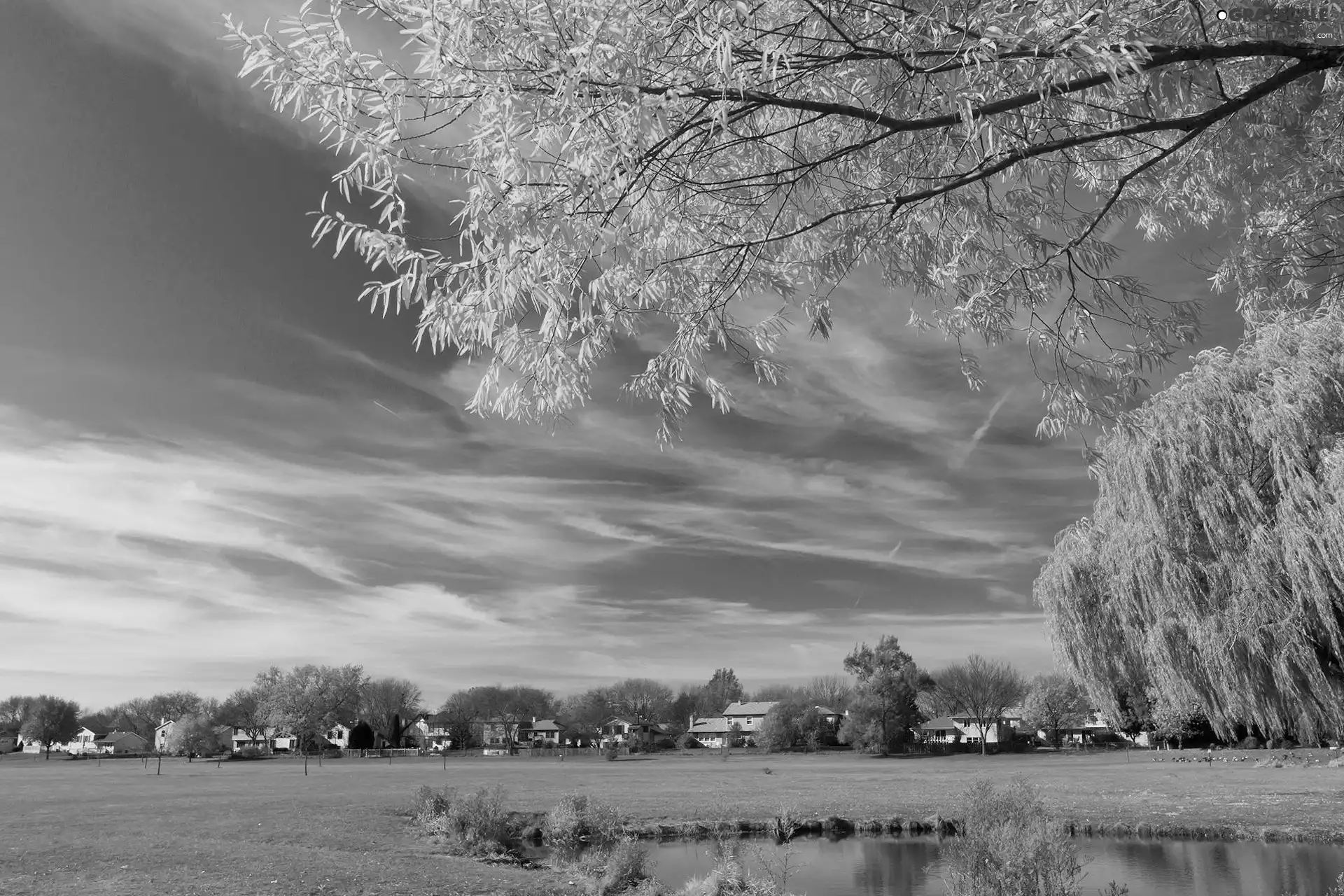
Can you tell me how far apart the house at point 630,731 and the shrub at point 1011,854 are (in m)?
100

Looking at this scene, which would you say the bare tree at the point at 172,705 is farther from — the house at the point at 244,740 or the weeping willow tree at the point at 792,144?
the weeping willow tree at the point at 792,144

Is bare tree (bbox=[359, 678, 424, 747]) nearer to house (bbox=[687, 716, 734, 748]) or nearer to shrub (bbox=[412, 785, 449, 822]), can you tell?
house (bbox=[687, 716, 734, 748])

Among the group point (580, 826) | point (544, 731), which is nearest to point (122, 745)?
point (544, 731)

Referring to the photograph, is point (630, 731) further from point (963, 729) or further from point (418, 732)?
point (963, 729)

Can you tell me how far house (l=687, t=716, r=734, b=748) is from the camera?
4754 inches

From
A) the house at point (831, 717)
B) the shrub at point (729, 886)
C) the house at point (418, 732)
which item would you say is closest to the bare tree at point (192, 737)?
the house at point (418, 732)

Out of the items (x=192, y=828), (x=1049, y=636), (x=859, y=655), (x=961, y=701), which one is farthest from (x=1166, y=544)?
(x=961, y=701)

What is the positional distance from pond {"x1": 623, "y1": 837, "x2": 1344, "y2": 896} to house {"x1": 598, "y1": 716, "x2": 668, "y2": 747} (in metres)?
88.7

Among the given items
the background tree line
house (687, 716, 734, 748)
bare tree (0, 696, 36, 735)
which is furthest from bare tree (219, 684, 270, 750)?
house (687, 716, 734, 748)

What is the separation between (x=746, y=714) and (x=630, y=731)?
62.0 feet

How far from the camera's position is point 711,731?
12450cm

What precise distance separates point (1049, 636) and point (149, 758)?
104 metres

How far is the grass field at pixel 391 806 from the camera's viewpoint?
16.8 metres

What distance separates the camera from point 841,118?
585 cm
